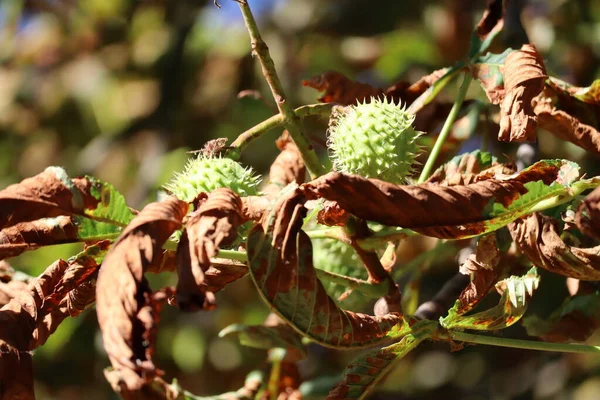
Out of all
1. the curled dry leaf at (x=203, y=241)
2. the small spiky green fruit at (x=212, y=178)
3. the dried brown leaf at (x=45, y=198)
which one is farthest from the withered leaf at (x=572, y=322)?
the dried brown leaf at (x=45, y=198)

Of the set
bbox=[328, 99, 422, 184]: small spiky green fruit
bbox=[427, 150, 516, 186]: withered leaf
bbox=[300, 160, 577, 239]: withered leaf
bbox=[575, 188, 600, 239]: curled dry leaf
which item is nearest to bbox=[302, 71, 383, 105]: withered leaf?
bbox=[328, 99, 422, 184]: small spiky green fruit

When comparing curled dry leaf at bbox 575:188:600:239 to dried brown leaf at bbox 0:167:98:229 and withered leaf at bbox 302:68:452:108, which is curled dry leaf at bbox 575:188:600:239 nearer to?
dried brown leaf at bbox 0:167:98:229

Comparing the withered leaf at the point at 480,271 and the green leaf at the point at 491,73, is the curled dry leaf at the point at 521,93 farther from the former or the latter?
the withered leaf at the point at 480,271

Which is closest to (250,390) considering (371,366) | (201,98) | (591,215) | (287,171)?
(287,171)

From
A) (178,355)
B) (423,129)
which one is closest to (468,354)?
(178,355)

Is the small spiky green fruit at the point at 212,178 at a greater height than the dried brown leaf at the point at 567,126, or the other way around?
the small spiky green fruit at the point at 212,178

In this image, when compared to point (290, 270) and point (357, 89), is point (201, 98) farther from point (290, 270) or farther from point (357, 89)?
point (290, 270)

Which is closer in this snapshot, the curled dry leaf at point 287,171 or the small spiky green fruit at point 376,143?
the small spiky green fruit at point 376,143
